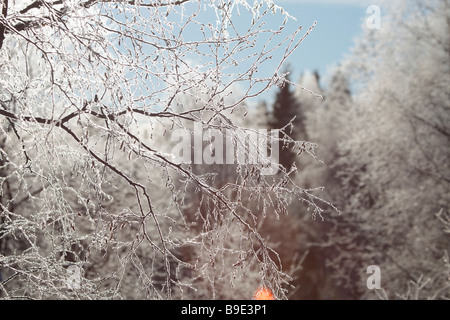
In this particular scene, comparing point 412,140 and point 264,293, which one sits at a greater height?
point 412,140

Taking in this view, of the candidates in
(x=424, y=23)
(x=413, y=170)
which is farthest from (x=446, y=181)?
(x=424, y=23)

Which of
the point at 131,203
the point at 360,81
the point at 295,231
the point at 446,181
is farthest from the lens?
the point at 295,231

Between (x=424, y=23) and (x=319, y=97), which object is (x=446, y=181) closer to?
(x=424, y=23)

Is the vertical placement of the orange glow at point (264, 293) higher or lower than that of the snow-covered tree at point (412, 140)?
lower

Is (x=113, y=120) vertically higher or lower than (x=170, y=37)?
lower

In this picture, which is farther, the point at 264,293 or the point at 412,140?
the point at 412,140

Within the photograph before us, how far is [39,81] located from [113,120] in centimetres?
85

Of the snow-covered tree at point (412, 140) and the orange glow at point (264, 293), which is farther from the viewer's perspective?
the snow-covered tree at point (412, 140)

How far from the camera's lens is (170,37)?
10.4 feet

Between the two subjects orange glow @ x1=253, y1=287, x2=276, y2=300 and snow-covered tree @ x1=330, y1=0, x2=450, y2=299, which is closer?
orange glow @ x1=253, y1=287, x2=276, y2=300

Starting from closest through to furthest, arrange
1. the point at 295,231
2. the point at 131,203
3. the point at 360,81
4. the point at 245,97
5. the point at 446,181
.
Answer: the point at 245,97 → the point at 131,203 → the point at 446,181 → the point at 360,81 → the point at 295,231

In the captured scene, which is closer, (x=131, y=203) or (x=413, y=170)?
(x=131, y=203)

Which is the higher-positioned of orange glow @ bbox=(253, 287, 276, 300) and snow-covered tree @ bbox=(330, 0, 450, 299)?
snow-covered tree @ bbox=(330, 0, 450, 299)

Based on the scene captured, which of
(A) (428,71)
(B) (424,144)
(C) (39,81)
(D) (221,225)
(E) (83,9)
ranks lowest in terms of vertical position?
(D) (221,225)
